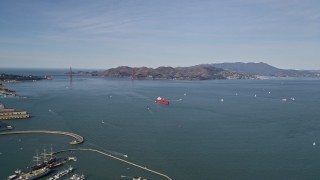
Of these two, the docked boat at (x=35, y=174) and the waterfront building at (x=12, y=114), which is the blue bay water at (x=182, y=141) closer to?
the docked boat at (x=35, y=174)

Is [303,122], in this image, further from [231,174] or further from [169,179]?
[169,179]

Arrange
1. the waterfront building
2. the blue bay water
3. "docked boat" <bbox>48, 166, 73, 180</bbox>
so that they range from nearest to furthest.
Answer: "docked boat" <bbox>48, 166, 73, 180</bbox>, the blue bay water, the waterfront building

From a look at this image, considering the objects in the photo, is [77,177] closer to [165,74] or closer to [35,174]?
[35,174]

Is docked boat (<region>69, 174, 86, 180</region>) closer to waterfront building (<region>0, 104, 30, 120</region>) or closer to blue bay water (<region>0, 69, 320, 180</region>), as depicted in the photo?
blue bay water (<region>0, 69, 320, 180</region>)

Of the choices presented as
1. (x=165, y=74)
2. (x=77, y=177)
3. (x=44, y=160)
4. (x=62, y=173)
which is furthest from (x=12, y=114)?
(x=165, y=74)

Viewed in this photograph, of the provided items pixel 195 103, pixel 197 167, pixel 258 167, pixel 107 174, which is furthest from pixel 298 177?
pixel 195 103

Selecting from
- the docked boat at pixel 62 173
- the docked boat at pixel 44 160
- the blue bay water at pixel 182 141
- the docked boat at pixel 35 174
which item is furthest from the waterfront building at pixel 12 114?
the docked boat at pixel 62 173

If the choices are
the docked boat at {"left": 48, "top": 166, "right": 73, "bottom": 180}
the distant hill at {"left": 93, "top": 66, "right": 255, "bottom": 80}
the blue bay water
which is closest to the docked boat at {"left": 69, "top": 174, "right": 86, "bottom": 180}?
the blue bay water

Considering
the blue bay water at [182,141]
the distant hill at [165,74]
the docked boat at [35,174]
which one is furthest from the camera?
the distant hill at [165,74]
